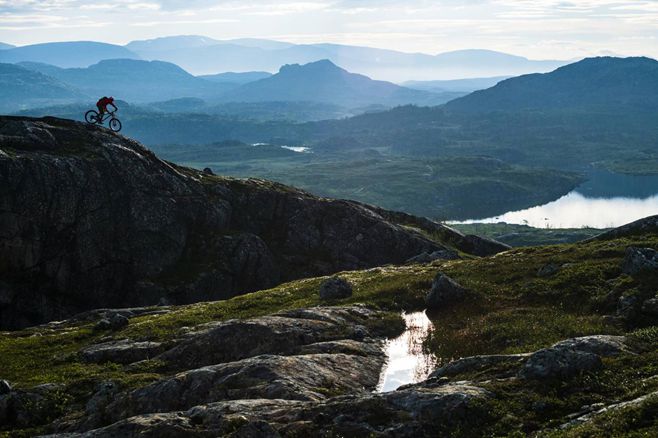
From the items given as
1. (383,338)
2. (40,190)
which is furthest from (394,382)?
(40,190)

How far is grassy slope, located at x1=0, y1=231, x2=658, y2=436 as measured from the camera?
2462cm

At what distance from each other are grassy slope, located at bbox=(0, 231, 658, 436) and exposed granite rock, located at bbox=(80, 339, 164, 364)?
1231mm

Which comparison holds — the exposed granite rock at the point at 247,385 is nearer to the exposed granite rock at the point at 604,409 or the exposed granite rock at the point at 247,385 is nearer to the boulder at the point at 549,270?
the exposed granite rock at the point at 604,409

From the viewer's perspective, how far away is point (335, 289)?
52.7 m

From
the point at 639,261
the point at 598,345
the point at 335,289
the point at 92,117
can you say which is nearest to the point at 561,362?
the point at 598,345

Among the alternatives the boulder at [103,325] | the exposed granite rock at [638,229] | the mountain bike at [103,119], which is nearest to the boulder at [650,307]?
the exposed granite rock at [638,229]

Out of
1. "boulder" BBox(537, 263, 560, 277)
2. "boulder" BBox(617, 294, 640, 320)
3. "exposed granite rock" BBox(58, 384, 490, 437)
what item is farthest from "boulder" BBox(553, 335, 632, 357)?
"boulder" BBox(537, 263, 560, 277)

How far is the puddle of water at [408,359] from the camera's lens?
33562mm

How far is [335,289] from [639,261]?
25224mm

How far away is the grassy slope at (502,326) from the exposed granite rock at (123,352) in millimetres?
1231

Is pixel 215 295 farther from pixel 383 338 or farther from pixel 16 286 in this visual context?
pixel 383 338

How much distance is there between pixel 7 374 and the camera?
38.0 metres

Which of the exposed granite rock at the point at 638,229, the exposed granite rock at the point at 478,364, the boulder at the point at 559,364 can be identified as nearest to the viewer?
the boulder at the point at 559,364

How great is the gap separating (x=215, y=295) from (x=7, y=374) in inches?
1707
